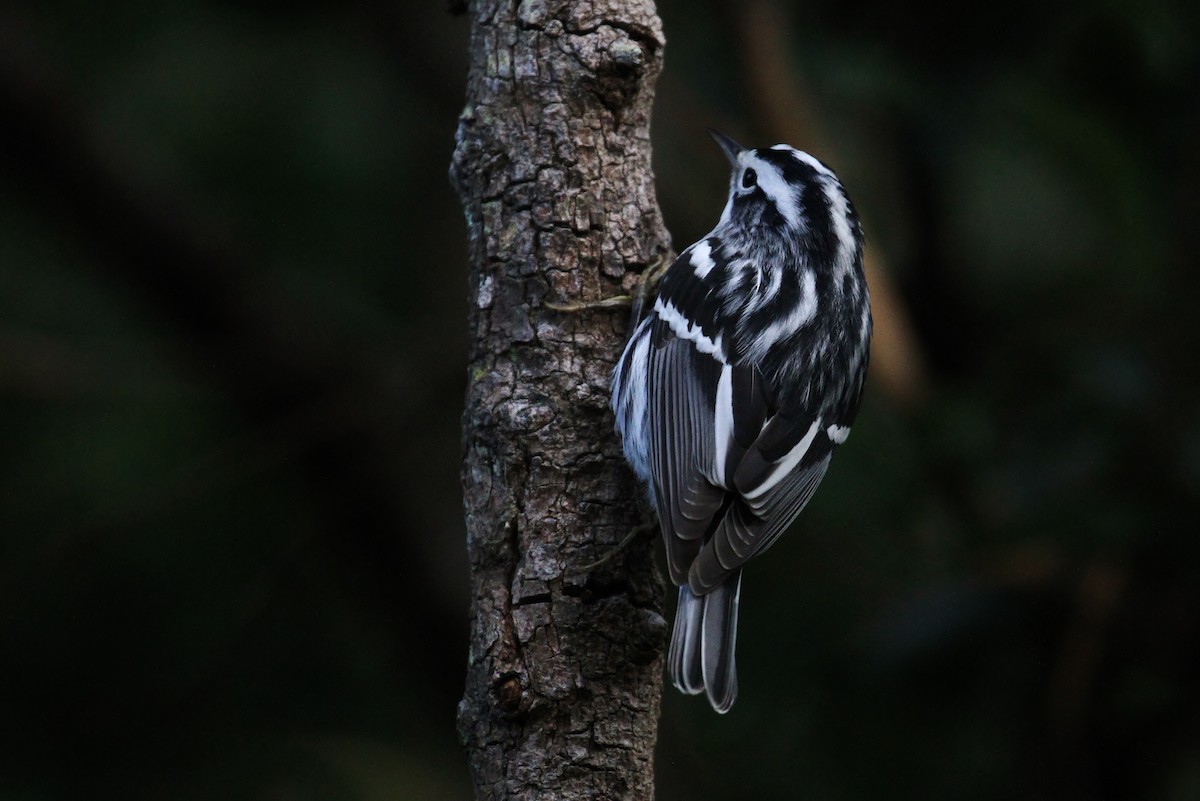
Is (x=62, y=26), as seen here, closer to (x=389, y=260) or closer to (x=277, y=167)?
(x=277, y=167)

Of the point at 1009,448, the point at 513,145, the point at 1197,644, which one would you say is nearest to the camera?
the point at 513,145

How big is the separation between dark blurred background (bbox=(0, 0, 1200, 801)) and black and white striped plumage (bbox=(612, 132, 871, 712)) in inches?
39.2

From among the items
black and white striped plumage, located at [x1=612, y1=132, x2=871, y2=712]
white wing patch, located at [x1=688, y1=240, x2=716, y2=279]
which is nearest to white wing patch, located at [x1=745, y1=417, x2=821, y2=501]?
black and white striped plumage, located at [x1=612, y1=132, x2=871, y2=712]

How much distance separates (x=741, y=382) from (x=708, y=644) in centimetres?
66

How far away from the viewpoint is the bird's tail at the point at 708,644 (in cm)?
303

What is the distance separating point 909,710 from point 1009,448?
0.91 meters

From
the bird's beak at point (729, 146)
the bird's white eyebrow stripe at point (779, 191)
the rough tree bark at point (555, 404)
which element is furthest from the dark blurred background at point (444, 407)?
the rough tree bark at point (555, 404)

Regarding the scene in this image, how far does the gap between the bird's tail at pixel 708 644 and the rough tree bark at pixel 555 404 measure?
0.53 ft

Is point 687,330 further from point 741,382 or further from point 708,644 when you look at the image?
point 708,644

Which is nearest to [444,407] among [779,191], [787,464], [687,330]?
[779,191]

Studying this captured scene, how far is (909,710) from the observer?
4449 mm

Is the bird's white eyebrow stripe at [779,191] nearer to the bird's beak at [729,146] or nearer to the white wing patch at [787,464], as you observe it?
the bird's beak at [729,146]

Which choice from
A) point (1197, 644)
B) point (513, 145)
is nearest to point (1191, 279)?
point (1197, 644)

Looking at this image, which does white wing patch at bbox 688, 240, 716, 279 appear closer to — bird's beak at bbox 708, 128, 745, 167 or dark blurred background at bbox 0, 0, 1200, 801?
bird's beak at bbox 708, 128, 745, 167
